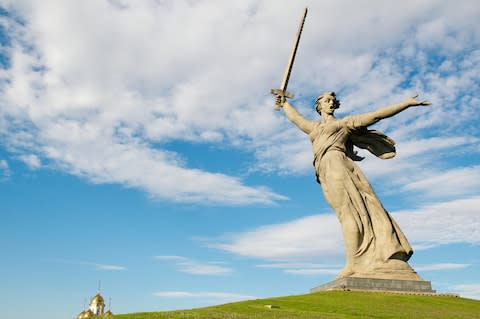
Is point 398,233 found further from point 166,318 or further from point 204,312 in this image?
point 166,318


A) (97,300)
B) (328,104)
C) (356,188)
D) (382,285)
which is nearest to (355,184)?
(356,188)

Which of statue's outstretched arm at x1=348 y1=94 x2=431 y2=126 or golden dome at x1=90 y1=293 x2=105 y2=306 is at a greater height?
statue's outstretched arm at x1=348 y1=94 x2=431 y2=126

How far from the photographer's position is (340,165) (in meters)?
20.8

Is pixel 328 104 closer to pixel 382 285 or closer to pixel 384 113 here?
pixel 384 113

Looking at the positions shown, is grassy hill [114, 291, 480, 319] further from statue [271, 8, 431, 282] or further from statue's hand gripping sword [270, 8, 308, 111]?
statue's hand gripping sword [270, 8, 308, 111]

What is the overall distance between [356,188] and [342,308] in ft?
22.8

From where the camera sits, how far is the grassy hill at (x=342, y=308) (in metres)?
12.5

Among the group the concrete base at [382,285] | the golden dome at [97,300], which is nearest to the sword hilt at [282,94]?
the concrete base at [382,285]

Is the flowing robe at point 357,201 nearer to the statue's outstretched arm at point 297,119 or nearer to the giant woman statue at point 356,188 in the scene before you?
the giant woman statue at point 356,188

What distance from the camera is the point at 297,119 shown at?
73.0 ft

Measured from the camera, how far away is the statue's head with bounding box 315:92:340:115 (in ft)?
71.9

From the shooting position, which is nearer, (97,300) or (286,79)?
(286,79)

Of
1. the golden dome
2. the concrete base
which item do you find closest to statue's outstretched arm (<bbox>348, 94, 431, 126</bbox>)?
the concrete base

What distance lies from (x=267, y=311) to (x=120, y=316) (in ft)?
13.0
